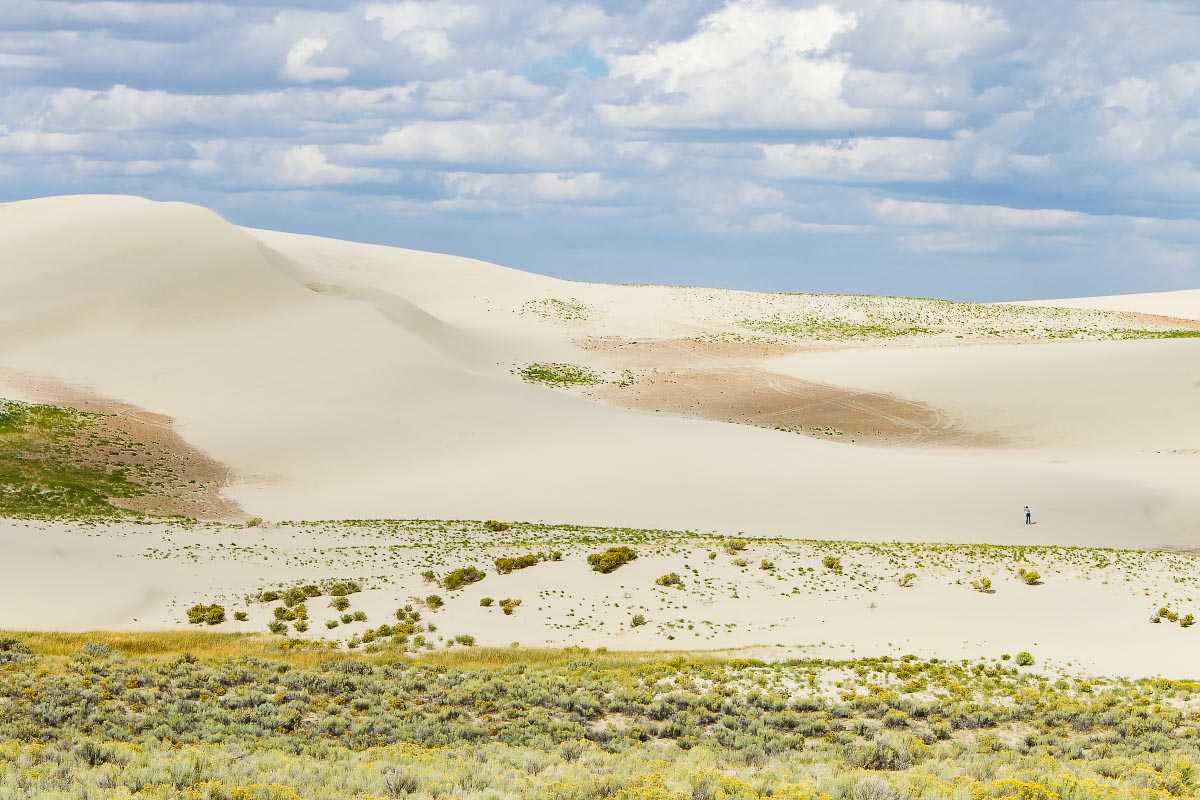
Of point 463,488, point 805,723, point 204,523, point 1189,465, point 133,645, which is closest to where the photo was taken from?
point 805,723

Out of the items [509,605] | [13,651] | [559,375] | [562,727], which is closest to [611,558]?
[509,605]

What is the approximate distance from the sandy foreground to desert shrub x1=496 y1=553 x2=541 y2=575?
356mm

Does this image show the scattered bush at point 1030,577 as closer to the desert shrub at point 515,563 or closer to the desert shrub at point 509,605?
the desert shrub at point 515,563

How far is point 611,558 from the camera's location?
2775 centimetres

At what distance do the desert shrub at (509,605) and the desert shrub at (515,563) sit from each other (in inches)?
87.1

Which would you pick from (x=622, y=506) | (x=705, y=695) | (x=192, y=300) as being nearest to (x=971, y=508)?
(x=622, y=506)

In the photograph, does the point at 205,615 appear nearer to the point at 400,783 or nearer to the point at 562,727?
the point at 562,727

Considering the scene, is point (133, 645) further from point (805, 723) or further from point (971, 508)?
point (971, 508)

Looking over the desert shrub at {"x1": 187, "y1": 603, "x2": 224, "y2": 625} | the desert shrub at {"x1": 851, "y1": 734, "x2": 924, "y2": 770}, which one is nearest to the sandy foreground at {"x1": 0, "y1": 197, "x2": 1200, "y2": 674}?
the desert shrub at {"x1": 187, "y1": 603, "x2": 224, "y2": 625}

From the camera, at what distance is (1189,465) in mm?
47219

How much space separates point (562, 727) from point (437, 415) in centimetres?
3624

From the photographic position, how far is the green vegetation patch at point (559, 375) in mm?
64125

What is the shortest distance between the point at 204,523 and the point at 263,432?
548 inches

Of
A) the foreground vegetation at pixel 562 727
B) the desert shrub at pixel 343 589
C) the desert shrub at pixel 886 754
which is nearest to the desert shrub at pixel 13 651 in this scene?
the foreground vegetation at pixel 562 727
